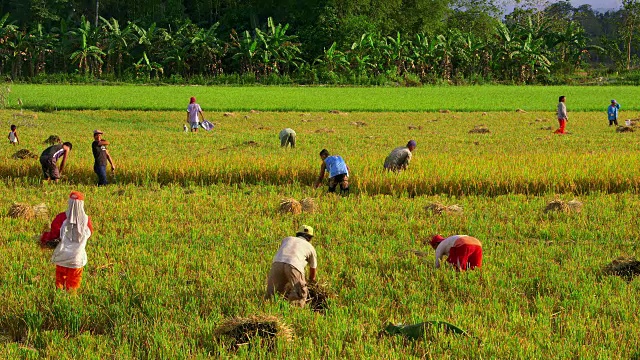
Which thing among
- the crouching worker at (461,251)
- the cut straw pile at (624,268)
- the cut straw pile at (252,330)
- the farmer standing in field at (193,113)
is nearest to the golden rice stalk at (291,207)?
the crouching worker at (461,251)

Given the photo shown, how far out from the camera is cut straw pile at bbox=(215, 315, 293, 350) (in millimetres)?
5547

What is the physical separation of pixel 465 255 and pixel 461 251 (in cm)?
6

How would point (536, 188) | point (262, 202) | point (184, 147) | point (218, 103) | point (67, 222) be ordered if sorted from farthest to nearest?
point (218, 103) < point (184, 147) < point (536, 188) < point (262, 202) < point (67, 222)

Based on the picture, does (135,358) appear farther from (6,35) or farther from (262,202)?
(6,35)

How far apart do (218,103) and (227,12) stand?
33287 mm

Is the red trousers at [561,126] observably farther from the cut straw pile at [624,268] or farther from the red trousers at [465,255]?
the red trousers at [465,255]

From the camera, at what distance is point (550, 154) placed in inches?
620

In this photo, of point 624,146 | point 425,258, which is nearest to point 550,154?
point 624,146

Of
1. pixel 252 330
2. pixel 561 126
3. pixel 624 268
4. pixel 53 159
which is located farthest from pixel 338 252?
pixel 561 126

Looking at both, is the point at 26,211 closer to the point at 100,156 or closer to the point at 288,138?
the point at 100,156

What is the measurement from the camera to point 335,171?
39.7 ft

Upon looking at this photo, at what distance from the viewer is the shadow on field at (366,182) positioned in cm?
1252

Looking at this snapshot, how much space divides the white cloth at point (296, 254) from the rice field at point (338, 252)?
0.37 meters

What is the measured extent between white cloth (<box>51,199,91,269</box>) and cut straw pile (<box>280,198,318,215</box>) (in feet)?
13.9
